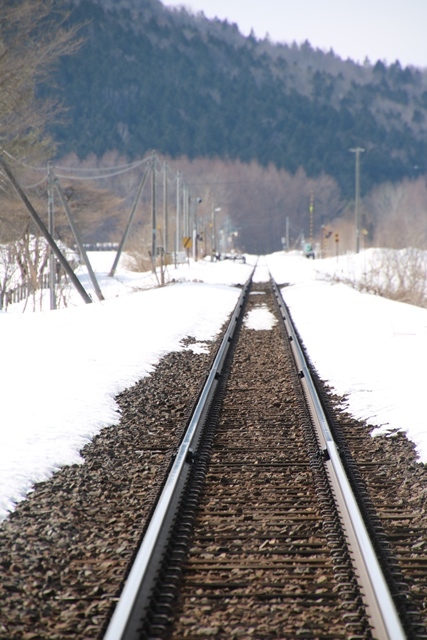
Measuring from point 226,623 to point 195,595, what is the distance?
0.33 meters

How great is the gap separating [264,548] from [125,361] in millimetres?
7444

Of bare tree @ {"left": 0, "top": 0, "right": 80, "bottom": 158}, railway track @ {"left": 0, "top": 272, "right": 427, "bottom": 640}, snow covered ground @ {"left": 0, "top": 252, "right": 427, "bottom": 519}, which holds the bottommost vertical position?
railway track @ {"left": 0, "top": 272, "right": 427, "bottom": 640}

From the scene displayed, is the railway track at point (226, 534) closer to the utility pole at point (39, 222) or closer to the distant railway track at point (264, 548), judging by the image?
the distant railway track at point (264, 548)

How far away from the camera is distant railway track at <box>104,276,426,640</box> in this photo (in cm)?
374

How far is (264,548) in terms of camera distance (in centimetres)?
466

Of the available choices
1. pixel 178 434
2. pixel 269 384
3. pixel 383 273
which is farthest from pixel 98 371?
pixel 383 273

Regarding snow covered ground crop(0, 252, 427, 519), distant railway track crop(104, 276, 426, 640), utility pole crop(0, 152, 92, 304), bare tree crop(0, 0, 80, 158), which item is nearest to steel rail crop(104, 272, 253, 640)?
distant railway track crop(104, 276, 426, 640)

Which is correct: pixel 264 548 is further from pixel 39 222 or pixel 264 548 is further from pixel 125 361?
pixel 39 222

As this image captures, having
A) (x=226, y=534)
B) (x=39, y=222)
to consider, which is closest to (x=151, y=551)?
(x=226, y=534)

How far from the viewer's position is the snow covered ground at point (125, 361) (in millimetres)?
7195

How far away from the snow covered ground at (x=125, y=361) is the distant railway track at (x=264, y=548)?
42.0 inches

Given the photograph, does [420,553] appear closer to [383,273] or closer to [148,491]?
[148,491]

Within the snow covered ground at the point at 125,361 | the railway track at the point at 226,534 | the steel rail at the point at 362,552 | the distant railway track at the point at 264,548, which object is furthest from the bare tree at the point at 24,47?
the steel rail at the point at 362,552

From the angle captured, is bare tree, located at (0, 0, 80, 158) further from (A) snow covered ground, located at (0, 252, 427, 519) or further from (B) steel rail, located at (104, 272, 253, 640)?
(B) steel rail, located at (104, 272, 253, 640)
